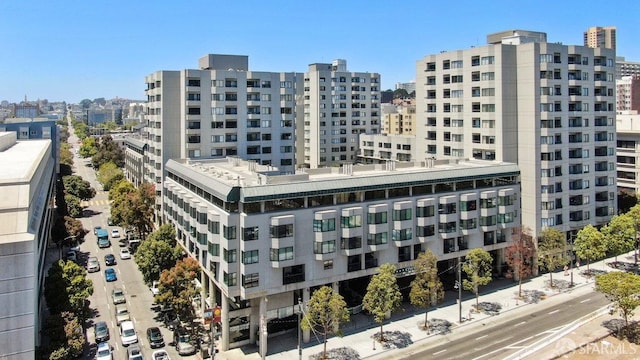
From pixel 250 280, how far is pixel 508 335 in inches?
1104

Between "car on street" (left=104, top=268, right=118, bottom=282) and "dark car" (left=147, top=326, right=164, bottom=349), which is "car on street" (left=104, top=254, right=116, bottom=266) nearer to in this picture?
"car on street" (left=104, top=268, right=118, bottom=282)

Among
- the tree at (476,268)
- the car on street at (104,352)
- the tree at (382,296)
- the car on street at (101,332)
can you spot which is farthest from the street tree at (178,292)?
the tree at (476,268)

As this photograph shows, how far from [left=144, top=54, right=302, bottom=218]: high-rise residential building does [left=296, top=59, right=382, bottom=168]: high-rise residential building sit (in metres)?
51.9

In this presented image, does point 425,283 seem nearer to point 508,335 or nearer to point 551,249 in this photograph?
point 508,335

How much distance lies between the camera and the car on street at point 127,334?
50.1 meters

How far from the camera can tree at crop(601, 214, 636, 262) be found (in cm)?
6919

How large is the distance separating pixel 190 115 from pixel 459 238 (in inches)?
1827

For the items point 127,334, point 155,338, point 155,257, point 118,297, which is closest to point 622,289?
point 155,338

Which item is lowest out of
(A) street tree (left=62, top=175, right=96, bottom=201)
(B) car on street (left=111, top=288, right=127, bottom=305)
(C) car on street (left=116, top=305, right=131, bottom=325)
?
(C) car on street (left=116, top=305, right=131, bottom=325)

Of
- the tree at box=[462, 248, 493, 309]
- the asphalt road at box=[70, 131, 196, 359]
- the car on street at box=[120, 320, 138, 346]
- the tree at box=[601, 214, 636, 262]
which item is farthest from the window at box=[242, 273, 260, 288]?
the tree at box=[601, 214, 636, 262]

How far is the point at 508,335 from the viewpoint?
51844 mm

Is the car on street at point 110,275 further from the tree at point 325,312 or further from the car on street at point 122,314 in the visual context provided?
the tree at point 325,312

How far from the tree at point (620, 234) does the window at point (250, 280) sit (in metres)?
50.8

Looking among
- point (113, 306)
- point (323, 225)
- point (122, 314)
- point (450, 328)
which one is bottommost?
point (450, 328)
